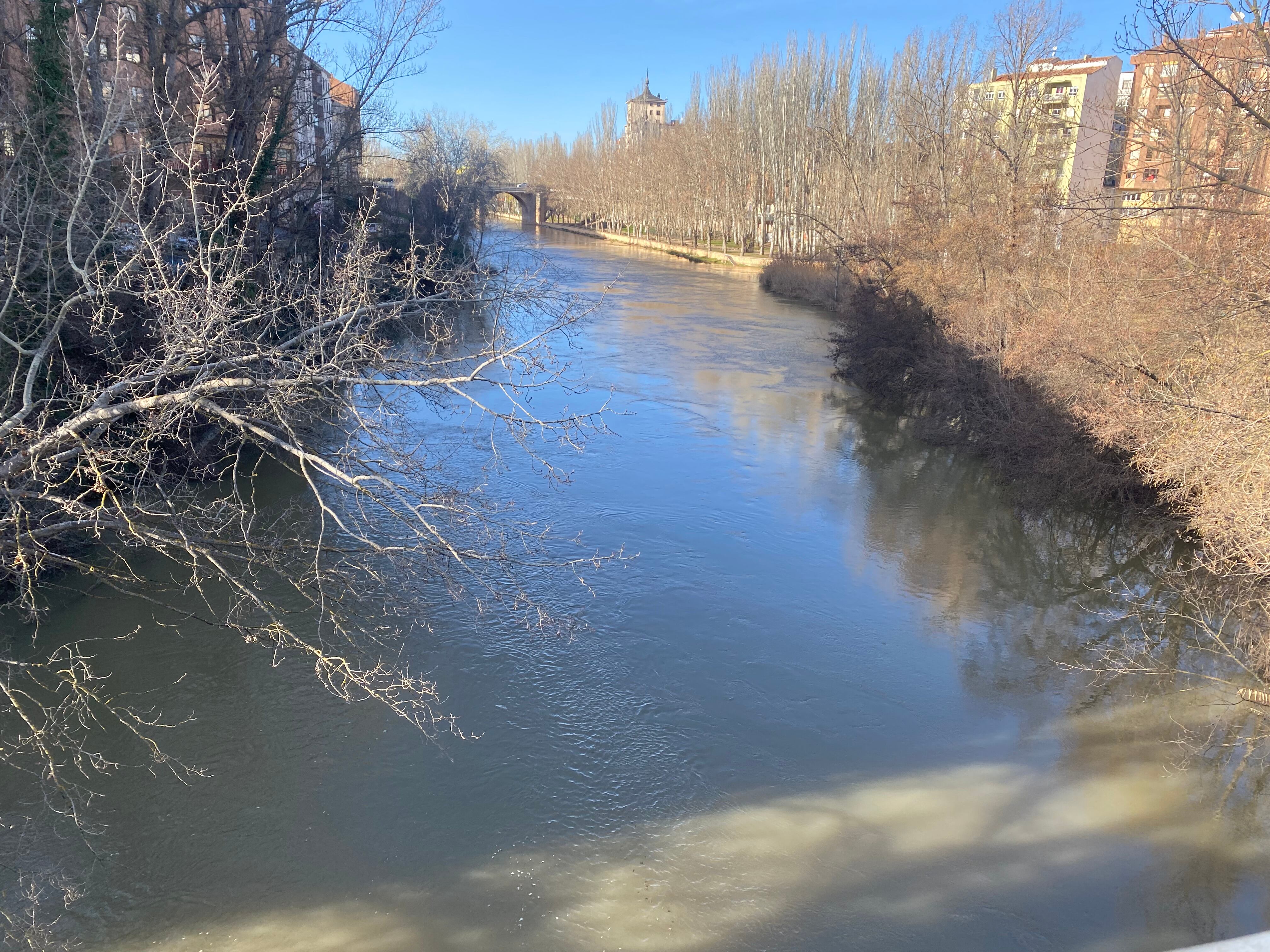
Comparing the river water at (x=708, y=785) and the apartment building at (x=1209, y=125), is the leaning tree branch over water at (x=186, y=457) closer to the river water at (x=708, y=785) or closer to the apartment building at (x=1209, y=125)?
the river water at (x=708, y=785)

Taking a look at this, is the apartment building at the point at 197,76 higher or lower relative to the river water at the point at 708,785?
higher

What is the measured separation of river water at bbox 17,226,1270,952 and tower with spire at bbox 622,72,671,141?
6274 cm

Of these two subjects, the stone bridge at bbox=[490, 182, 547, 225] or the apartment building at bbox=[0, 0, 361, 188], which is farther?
the stone bridge at bbox=[490, 182, 547, 225]

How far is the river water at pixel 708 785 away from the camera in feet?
16.9

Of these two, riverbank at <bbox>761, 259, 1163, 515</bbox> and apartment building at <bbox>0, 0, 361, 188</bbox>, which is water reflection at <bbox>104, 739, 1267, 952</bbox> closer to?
riverbank at <bbox>761, 259, 1163, 515</bbox>

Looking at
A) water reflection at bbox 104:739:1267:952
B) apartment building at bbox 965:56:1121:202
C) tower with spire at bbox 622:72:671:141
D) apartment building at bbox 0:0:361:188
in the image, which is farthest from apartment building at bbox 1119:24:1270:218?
tower with spire at bbox 622:72:671:141

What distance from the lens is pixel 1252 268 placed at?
300 inches

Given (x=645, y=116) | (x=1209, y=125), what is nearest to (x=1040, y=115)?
(x=1209, y=125)

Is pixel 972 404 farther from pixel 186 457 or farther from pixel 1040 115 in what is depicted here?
pixel 186 457

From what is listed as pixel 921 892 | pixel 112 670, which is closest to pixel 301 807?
pixel 112 670

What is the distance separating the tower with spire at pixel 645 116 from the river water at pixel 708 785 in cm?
6274

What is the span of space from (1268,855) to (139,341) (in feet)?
33.2

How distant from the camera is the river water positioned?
16.9ft

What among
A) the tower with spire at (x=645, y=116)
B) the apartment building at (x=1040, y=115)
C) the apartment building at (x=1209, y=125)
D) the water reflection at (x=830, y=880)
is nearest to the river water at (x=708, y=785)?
the water reflection at (x=830, y=880)
